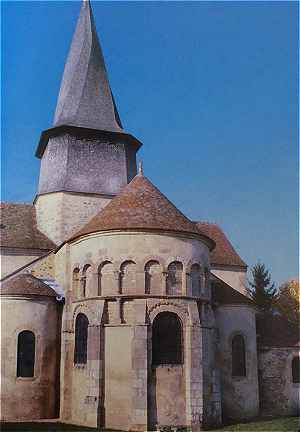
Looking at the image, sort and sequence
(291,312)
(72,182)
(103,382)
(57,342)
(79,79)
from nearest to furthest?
1. (103,382)
2. (57,342)
3. (72,182)
4. (79,79)
5. (291,312)

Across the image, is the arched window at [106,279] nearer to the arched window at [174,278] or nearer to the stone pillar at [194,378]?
the arched window at [174,278]

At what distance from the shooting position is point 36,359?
856 inches

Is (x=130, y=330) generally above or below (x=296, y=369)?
above

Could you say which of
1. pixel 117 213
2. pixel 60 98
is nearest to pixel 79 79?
pixel 60 98

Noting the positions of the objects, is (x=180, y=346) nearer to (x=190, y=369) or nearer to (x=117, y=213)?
(x=190, y=369)

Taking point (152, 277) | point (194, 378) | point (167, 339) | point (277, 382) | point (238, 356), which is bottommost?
point (277, 382)

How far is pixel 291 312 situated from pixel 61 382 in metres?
25.4

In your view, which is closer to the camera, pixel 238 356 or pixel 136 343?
pixel 136 343

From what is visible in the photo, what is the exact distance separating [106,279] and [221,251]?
15.6 m

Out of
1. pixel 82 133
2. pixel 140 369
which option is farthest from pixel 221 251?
pixel 140 369

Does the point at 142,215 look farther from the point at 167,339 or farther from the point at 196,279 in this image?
the point at 167,339

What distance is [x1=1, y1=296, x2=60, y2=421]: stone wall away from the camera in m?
20.9

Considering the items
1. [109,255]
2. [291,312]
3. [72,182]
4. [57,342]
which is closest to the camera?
[109,255]

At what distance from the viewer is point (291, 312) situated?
41875mm
